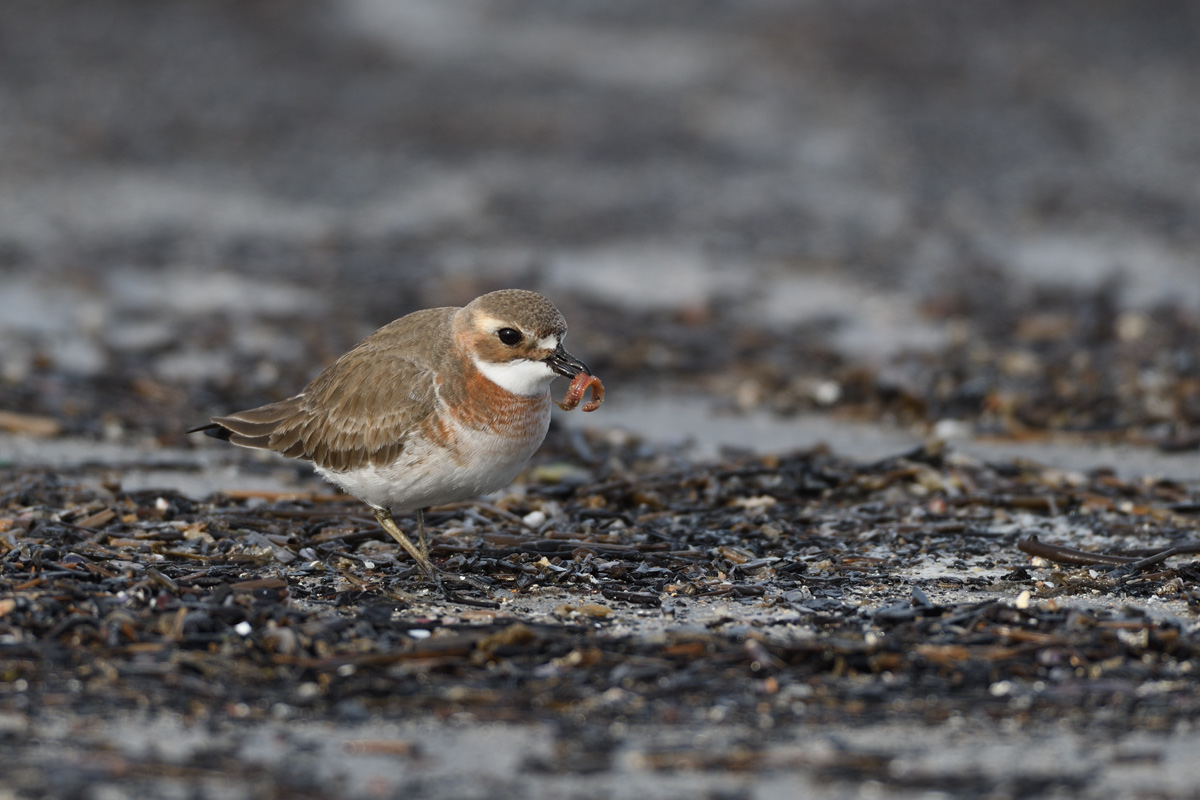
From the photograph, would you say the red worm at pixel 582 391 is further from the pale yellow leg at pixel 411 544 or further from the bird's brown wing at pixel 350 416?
the pale yellow leg at pixel 411 544

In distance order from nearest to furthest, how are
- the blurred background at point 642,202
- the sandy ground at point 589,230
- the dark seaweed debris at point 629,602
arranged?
the sandy ground at point 589,230, the dark seaweed debris at point 629,602, the blurred background at point 642,202

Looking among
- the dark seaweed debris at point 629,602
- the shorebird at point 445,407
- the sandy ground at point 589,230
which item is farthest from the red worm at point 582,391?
the sandy ground at point 589,230

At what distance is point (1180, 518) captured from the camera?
22.3 ft

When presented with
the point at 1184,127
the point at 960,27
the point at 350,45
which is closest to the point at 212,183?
the point at 350,45

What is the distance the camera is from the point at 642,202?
49.1 ft

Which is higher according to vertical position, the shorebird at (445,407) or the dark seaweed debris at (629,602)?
the shorebird at (445,407)

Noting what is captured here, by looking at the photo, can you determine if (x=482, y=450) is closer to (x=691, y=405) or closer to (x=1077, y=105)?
(x=691, y=405)

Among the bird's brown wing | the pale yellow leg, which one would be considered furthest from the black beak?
the pale yellow leg

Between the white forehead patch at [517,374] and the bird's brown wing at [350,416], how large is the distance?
28cm

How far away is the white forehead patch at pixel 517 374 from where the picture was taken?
595 centimetres

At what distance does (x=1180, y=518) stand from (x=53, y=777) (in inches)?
220

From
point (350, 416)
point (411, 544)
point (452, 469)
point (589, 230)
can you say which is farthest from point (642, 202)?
→ point (452, 469)

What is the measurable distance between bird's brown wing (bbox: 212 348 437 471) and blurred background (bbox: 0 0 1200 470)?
2.31 m

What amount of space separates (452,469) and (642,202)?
962 cm
